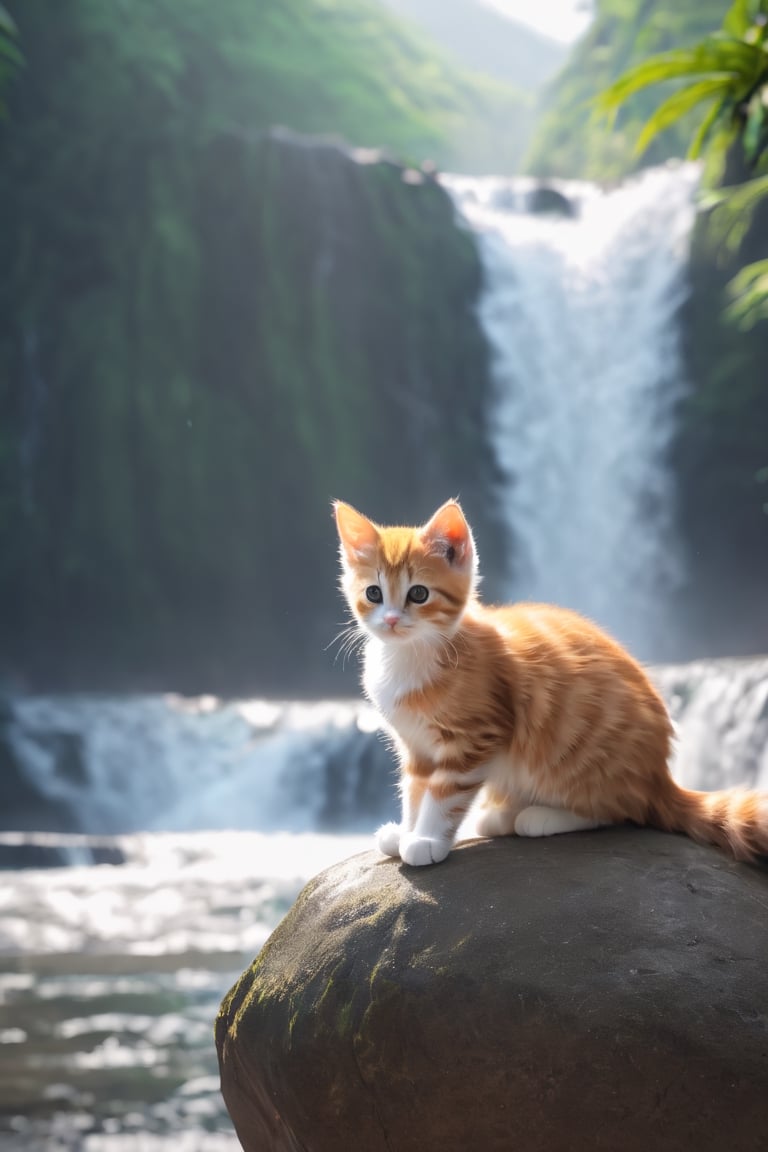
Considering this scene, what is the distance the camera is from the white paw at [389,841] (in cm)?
307

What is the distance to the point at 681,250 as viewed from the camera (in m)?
17.4

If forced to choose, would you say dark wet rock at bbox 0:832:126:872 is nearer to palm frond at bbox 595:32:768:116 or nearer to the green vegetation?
the green vegetation

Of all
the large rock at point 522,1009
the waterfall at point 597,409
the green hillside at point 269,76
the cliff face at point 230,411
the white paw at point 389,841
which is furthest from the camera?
the green hillside at point 269,76

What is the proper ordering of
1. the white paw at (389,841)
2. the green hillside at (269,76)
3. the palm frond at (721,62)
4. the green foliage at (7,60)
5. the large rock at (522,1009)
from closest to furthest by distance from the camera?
the large rock at (522,1009)
the white paw at (389,841)
the palm frond at (721,62)
the green foliage at (7,60)
the green hillside at (269,76)

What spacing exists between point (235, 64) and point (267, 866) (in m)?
21.1

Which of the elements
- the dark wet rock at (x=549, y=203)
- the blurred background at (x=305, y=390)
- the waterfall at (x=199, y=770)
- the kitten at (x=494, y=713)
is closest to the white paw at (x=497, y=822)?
the kitten at (x=494, y=713)

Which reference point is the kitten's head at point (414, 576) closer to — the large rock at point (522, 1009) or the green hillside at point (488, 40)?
the large rock at point (522, 1009)

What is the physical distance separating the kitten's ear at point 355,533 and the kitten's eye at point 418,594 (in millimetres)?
170

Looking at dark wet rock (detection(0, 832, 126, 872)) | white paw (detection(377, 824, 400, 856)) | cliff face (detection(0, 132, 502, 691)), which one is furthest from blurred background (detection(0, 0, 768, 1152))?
white paw (detection(377, 824, 400, 856))

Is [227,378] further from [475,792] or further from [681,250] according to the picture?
[475,792]

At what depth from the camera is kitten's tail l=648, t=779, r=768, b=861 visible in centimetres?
285

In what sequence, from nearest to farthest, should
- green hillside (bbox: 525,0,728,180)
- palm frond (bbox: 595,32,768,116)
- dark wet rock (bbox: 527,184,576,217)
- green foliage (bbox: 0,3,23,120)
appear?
palm frond (bbox: 595,32,768,116), green foliage (bbox: 0,3,23,120), dark wet rock (bbox: 527,184,576,217), green hillside (bbox: 525,0,728,180)

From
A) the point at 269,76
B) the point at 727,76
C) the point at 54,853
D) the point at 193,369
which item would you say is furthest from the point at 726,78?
the point at 269,76

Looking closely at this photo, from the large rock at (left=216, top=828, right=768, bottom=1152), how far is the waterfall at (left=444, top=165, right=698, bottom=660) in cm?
1412
